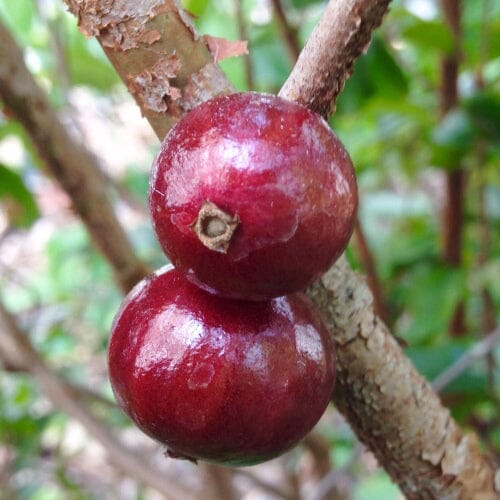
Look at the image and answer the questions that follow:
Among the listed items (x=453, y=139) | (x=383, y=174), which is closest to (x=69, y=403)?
(x=453, y=139)

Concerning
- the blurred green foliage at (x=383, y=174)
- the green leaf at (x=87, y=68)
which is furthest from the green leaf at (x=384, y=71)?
the green leaf at (x=87, y=68)

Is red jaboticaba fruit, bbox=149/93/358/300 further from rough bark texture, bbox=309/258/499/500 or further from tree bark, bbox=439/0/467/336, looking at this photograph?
tree bark, bbox=439/0/467/336

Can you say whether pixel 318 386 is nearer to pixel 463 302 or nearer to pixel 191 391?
pixel 191 391

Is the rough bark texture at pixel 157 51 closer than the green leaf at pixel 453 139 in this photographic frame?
Yes

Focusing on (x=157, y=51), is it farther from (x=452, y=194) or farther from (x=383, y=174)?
(x=383, y=174)

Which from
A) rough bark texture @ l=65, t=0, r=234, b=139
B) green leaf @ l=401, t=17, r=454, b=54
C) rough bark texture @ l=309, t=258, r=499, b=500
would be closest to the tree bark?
green leaf @ l=401, t=17, r=454, b=54

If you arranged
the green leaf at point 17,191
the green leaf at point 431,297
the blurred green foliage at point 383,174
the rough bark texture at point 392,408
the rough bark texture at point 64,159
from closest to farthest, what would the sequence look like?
the rough bark texture at point 392,408
the rough bark texture at point 64,159
the green leaf at point 17,191
the blurred green foliage at point 383,174
the green leaf at point 431,297

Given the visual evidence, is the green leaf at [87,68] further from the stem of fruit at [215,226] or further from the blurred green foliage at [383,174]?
the stem of fruit at [215,226]
